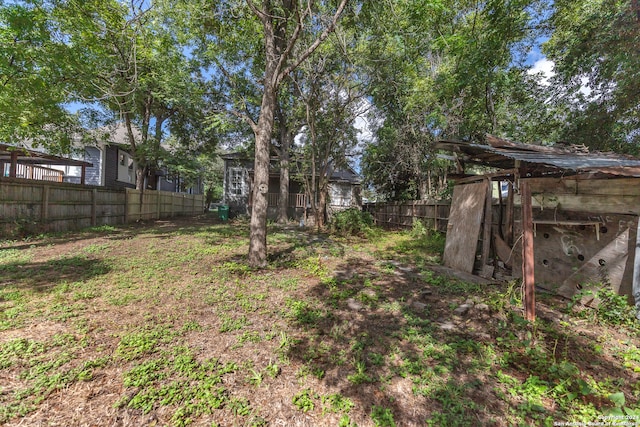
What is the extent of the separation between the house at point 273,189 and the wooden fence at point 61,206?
519 centimetres

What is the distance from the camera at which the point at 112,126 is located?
13531 millimetres

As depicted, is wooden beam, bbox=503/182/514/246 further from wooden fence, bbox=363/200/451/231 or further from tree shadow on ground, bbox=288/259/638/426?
wooden fence, bbox=363/200/451/231

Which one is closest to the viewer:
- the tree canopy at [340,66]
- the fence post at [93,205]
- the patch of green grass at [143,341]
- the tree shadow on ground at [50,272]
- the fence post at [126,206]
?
the patch of green grass at [143,341]

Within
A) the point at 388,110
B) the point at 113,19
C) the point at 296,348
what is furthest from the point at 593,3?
the point at 113,19

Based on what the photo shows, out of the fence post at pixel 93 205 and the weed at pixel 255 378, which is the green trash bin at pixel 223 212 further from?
the weed at pixel 255 378

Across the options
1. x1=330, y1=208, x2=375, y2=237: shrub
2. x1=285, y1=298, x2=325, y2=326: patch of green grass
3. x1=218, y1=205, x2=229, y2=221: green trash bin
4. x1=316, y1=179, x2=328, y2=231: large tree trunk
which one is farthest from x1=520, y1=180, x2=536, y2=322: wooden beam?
x1=218, y1=205, x2=229, y2=221: green trash bin

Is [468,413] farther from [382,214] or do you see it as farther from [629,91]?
[382,214]

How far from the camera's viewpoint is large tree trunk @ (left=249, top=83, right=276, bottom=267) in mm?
5379

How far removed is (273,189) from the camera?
699 inches

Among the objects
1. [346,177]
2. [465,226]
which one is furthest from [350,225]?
[346,177]

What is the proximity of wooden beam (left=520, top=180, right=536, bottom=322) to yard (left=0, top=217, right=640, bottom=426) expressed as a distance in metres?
0.22

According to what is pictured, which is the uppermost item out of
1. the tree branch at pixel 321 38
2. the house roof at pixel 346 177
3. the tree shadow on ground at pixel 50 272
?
the tree branch at pixel 321 38

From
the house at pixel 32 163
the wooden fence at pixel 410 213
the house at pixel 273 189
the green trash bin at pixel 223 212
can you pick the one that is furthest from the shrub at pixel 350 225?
the house at pixel 32 163

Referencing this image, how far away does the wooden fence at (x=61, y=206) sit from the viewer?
727 centimetres
